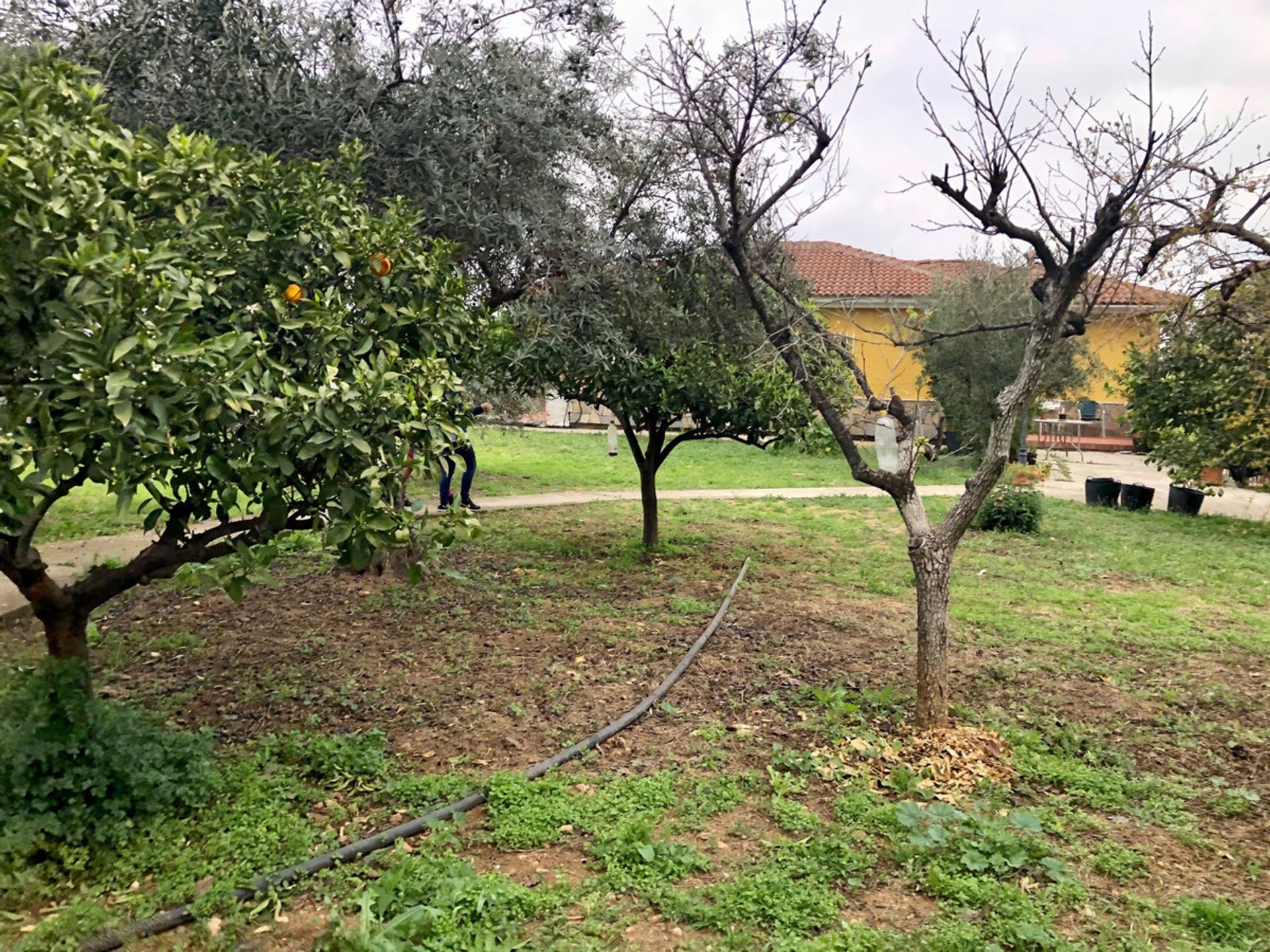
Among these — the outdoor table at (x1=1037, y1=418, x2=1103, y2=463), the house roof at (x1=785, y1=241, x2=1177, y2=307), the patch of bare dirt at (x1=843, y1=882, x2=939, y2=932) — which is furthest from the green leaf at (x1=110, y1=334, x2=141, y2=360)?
the house roof at (x1=785, y1=241, x2=1177, y2=307)

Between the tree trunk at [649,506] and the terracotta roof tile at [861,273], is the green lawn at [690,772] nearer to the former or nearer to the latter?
the tree trunk at [649,506]

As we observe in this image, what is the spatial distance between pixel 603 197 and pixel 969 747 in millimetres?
4541

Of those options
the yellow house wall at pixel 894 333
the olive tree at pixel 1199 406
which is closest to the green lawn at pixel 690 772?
the yellow house wall at pixel 894 333

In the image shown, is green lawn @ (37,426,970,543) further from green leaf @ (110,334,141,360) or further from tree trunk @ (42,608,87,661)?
green leaf @ (110,334,141,360)

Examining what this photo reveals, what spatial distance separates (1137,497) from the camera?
12625mm

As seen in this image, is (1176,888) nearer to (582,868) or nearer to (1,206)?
(582,868)

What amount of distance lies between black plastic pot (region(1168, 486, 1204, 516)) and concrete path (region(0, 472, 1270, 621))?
0.63 metres

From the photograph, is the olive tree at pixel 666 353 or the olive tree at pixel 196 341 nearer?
the olive tree at pixel 196 341

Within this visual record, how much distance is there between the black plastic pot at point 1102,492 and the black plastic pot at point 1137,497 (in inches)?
7.3

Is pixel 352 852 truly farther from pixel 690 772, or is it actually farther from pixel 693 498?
pixel 693 498

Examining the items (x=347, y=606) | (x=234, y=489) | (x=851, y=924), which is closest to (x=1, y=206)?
(x=234, y=489)

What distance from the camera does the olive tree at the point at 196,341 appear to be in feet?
7.95

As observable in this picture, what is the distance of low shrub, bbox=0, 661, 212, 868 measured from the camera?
9.61 ft

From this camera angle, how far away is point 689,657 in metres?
5.18
